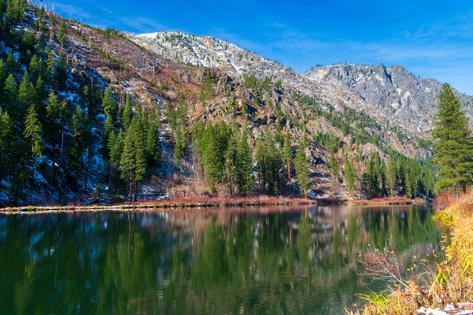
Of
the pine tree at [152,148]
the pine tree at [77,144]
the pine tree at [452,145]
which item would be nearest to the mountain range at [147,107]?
the pine tree at [77,144]

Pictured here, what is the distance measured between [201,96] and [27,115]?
85302 millimetres

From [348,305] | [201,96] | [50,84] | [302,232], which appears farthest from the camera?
[201,96]

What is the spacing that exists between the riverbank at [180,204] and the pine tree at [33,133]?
512 inches

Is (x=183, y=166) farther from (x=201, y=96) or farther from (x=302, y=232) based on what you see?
(x=302, y=232)

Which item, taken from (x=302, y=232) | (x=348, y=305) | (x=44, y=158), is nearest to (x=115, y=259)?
(x=348, y=305)

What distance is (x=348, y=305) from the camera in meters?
16.6

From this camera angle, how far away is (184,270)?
2264cm

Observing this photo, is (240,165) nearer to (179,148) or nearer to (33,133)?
(179,148)

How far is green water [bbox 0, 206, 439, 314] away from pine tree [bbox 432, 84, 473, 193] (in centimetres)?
1291

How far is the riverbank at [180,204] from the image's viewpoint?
63.3 meters

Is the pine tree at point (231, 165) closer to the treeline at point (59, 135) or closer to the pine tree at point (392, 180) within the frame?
the treeline at point (59, 135)

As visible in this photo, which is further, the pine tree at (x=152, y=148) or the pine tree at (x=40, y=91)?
the pine tree at (x=152, y=148)

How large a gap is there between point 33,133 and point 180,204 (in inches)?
1240

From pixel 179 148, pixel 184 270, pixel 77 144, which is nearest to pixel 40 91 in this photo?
pixel 77 144
